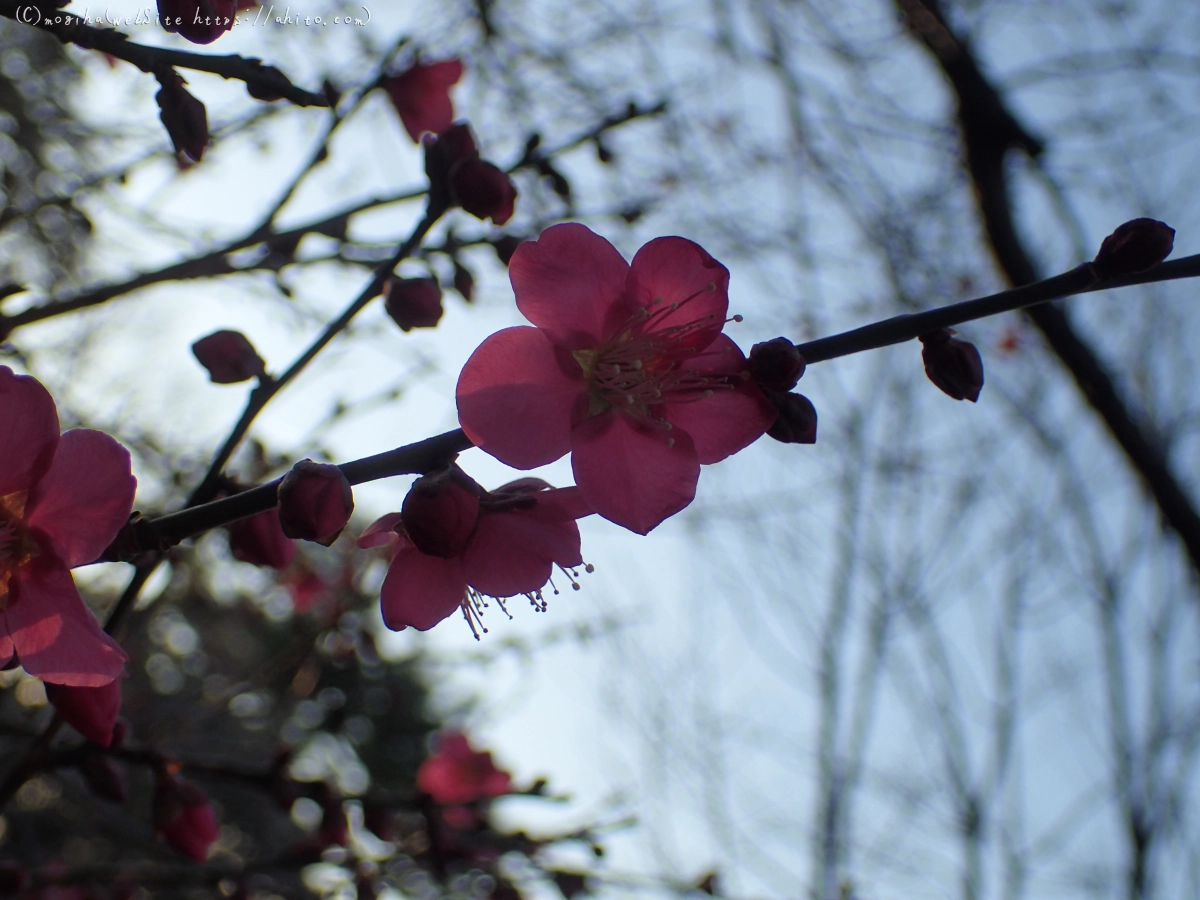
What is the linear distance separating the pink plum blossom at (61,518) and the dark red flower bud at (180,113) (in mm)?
397

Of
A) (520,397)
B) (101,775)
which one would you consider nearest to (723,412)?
(520,397)

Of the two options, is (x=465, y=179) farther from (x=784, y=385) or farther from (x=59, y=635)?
(x=59, y=635)

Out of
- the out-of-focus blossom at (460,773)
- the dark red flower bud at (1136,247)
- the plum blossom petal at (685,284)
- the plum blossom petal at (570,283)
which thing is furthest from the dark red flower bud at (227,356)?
the out-of-focus blossom at (460,773)

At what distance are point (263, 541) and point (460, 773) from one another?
3.10 m

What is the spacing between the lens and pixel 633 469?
98 centimetres

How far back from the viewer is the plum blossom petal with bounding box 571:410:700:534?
3.10 ft

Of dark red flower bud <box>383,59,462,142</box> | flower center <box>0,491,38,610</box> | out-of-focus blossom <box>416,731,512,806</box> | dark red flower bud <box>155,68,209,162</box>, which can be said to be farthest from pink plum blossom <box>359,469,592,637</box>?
out-of-focus blossom <box>416,731,512,806</box>

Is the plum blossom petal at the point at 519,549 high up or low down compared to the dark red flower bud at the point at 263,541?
up

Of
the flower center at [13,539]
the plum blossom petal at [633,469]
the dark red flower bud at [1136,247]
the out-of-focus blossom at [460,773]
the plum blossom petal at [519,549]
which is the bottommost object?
the flower center at [13,539]

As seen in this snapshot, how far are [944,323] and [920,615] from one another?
3376mm

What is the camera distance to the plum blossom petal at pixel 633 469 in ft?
3.10

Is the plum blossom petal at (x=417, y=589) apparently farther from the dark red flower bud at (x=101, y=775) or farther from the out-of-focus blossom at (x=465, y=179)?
the dark red flower bud at (x=101, y=775)

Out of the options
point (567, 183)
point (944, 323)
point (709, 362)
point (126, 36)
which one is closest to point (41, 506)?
point (126, 36)

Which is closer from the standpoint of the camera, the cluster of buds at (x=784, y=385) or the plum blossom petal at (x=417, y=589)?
the cluster of buds at (x=784, y=385)
